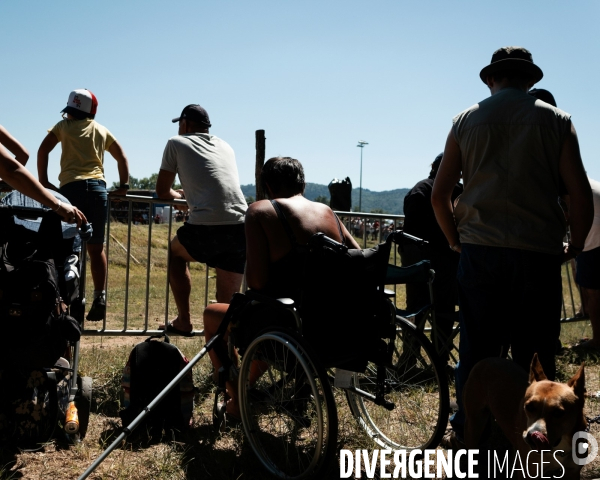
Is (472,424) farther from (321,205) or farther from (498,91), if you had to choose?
(498,91)

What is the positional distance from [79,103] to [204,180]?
1.77 meters

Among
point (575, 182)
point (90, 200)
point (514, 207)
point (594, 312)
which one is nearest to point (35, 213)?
point (90, 200)

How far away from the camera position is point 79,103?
6.11m

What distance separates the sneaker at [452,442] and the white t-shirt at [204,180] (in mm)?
2152

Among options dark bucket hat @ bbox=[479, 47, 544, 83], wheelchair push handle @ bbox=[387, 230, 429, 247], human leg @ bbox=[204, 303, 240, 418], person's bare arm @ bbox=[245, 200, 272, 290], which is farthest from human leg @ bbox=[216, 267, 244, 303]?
dark bucket hat @ bbox=[479, 47, 544, 83]

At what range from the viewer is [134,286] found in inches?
551

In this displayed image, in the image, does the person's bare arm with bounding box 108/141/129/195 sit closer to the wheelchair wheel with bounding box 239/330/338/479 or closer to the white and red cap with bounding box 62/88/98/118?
the white and red cap with bounding box 62/88/98/118

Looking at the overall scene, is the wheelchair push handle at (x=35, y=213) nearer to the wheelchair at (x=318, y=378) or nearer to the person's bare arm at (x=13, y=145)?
the person's bare arm at (x=13, y=145)

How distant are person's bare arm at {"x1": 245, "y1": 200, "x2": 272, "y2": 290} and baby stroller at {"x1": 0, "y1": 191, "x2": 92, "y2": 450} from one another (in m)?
0.98

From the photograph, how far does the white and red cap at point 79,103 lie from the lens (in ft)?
20.0

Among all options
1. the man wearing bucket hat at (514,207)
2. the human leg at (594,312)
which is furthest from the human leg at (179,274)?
the human leg at (594,312)

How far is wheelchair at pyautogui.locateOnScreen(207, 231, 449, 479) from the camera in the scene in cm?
330

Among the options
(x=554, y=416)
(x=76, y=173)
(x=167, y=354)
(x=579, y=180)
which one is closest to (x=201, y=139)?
(x=76, y=173)

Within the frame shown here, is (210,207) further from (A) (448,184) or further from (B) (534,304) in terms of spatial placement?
(B) (534,304)
